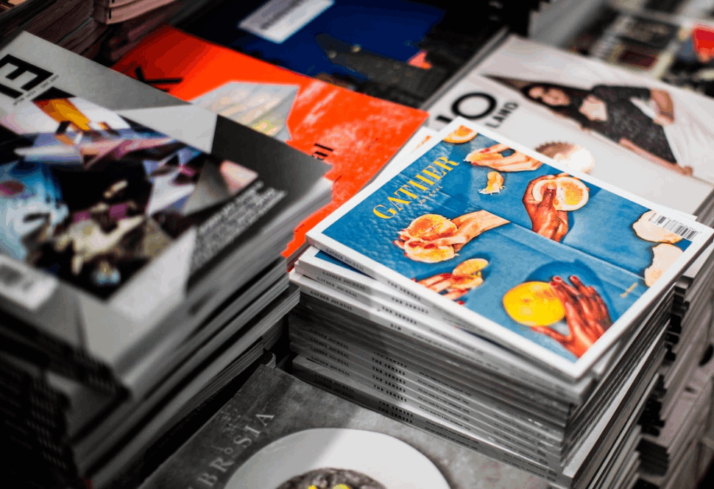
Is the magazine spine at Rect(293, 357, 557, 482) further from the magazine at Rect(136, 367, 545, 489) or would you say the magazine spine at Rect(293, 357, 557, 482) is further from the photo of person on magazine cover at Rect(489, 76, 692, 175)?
the photo of person on magazine cover at Rect(489, 76, 692, 175)

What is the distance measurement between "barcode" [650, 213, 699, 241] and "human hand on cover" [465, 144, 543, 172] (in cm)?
18

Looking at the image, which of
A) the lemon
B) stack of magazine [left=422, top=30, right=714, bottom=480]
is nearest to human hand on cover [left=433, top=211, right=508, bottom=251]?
the lemon

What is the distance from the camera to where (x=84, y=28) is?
1.10 m

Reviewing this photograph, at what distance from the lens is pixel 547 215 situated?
90 cm

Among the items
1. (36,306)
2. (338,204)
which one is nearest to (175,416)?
(36,306)

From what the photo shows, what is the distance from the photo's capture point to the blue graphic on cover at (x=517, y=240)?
0.78 m

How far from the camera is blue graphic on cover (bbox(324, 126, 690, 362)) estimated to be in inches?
30.7

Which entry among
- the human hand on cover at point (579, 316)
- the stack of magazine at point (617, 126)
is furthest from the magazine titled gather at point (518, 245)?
the stack of magazine at point (617, 126)

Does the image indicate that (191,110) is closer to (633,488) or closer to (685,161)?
(685,161)

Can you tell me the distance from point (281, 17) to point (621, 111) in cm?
76

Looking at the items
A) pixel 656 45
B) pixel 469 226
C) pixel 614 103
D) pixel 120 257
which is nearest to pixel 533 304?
pixel 469 226

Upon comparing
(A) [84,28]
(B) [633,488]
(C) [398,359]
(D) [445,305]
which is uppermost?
(A) [84,28]

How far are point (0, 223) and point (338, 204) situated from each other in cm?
48

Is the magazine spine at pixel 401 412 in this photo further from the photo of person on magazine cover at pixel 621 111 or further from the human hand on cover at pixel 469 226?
the photo of person on magazine cover at pixel 621 111
